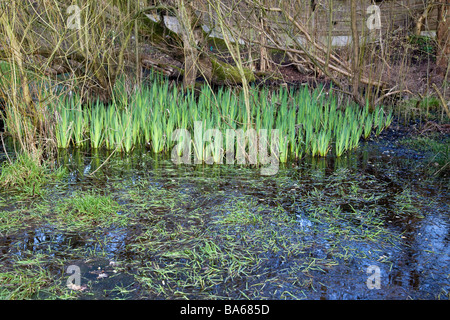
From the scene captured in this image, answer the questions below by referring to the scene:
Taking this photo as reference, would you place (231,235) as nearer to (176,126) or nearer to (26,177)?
(26,177)

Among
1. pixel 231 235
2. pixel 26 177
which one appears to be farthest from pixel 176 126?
pixel 231 235

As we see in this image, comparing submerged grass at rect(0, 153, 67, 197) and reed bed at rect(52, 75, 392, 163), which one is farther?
reed bed at rect(52, 75, 392, 163)

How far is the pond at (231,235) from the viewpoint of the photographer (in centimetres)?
216

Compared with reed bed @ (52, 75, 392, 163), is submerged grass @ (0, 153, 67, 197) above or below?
below

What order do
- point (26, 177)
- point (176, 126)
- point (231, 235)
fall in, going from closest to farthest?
point (231, 235), point (26, 177), point (176, 126)

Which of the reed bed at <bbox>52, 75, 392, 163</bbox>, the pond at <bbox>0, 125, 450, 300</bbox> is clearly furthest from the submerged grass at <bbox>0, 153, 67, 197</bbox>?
the reed bed at <bbox>52, 75, 392, 163</bbox>

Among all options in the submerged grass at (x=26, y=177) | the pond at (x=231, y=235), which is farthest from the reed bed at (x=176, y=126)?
the submerged grass at (x=26, y=177)

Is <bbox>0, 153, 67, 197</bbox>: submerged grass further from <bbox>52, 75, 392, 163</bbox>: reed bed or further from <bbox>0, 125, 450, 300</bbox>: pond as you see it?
<bbox>52, 75, 392, 163</bbox>: reed bed

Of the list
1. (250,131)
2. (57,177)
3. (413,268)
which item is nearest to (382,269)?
(413,268)

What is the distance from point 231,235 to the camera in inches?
107

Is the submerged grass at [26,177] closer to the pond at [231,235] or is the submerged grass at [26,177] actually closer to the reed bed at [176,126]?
the pond at [231,235]

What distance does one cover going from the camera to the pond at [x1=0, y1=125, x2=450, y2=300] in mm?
2158

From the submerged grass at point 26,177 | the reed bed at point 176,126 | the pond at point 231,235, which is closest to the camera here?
the pond at point 231,235
